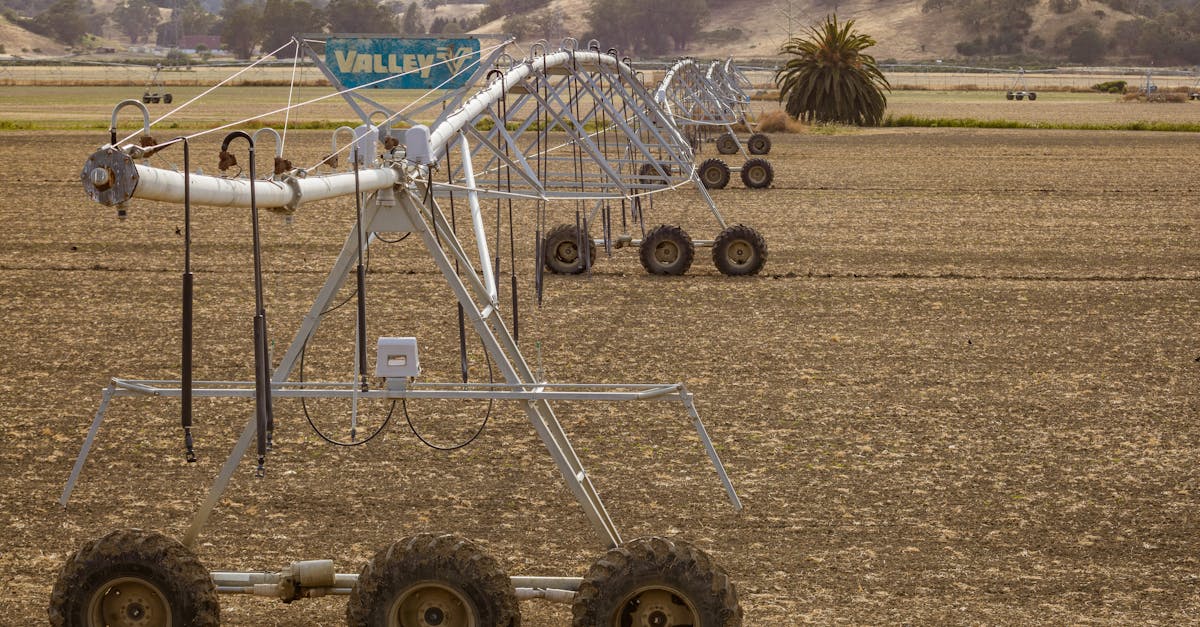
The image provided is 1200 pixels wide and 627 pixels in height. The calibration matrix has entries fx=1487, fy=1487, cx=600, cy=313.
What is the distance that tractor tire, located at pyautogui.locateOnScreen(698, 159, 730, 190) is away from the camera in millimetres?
31641

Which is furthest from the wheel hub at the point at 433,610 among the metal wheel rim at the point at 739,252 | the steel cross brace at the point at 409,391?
the metal wheel rim at the point at 739,252

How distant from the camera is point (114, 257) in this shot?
67.4 feet

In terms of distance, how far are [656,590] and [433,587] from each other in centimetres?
95

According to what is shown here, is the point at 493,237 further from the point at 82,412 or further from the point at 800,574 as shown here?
the point at 800,574

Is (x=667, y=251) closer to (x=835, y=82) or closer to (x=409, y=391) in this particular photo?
(x=409, y=391)

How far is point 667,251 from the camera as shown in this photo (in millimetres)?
19047

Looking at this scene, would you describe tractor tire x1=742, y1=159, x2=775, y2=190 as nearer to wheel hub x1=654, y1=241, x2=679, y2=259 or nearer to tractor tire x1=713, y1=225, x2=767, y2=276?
tractor tire x1=713, y1=225, x2=767, y2=276

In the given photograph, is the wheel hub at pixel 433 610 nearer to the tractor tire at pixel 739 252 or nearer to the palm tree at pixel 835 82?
the tractor tire at pixel 739 252

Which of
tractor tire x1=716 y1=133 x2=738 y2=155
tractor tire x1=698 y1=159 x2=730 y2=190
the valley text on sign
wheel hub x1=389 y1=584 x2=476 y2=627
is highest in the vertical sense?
the valley text on sign

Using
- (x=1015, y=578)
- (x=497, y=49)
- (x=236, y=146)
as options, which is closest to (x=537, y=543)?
(x=1015, y=578)

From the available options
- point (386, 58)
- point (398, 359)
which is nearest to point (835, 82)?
point (386, 58)

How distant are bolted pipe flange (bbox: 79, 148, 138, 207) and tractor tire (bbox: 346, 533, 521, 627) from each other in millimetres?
2027

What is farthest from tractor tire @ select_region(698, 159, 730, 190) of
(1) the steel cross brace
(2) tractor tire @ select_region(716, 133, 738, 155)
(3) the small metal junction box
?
(3) the small metal junction box

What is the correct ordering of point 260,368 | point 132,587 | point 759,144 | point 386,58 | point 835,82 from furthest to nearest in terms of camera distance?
point 835,82 → point 759,144 → point 386,58 → point 132,587 → point 260,368
